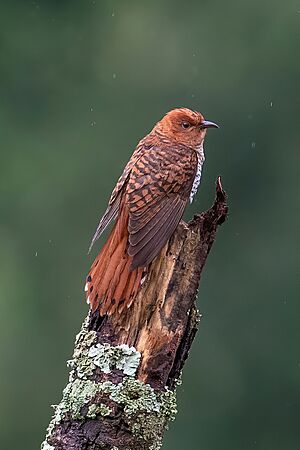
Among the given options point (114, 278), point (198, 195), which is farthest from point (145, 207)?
point (198, 195)

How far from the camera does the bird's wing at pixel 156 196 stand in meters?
5.04

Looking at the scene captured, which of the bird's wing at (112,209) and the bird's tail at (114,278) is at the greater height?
the bird's wing at (112,209)

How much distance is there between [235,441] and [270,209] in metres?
2.61

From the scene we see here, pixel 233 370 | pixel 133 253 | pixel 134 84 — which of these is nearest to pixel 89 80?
pixel 134 84

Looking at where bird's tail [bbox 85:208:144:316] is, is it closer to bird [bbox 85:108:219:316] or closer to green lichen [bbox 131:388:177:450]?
bird [bbox 85:108:219:316]

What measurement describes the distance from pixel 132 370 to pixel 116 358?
60 millimetres

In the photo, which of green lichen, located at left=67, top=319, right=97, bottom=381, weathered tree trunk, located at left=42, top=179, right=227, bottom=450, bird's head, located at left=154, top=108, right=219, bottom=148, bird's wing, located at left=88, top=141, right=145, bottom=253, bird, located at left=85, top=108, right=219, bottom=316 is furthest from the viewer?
bird's head, located at left=154, top=108, right=219, bottom=148

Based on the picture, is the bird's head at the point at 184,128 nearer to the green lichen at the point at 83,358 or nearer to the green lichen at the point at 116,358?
the green lichen at the point at 83,358

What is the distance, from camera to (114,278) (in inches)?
193

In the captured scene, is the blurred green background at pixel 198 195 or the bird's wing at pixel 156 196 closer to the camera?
the bird's wing at pixel 156 196

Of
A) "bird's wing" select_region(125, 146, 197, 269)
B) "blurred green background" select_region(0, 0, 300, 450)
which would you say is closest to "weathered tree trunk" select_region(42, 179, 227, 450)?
"bird's wing" select_region(125, 146, 197, 269)

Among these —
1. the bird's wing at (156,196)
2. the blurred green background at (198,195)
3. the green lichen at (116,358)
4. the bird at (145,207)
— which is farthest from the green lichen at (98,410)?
the blurred green background at (198,195)

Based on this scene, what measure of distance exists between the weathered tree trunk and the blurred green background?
7009 mm

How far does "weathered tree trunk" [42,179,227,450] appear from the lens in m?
4.43
